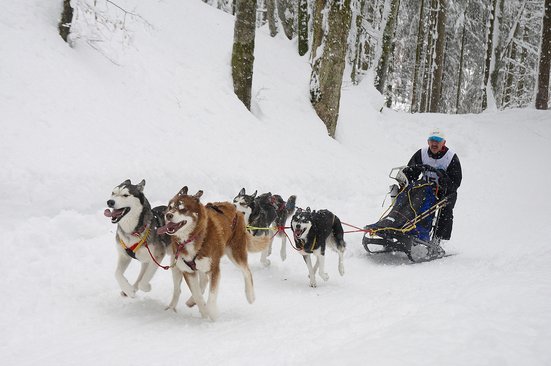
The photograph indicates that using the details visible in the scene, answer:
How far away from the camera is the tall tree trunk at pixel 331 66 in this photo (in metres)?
A: 12.2

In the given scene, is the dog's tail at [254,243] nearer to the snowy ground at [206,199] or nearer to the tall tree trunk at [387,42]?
the snowy ground at [206,199]

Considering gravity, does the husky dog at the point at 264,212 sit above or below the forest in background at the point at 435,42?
below

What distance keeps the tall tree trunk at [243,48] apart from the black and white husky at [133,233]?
21.9 feet

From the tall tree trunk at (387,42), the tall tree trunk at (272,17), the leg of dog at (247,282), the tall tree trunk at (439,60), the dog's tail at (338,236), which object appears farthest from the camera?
the tall tree trunk at (272,17)

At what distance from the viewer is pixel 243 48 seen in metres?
10.8

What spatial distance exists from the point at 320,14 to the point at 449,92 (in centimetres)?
2893

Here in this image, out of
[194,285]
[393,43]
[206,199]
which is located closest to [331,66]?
[206,199]

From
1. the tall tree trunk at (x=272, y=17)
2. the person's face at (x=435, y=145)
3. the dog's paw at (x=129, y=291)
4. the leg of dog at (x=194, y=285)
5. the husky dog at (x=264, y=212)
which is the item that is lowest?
the dog's paw at (x=129, y=291)

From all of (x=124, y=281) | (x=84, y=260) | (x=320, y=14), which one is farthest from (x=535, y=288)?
(x=320, y=14)

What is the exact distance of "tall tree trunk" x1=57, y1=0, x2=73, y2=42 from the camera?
8648 mm

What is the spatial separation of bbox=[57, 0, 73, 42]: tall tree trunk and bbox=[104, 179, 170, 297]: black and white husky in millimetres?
5306

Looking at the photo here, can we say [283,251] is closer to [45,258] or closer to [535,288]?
[45,258]

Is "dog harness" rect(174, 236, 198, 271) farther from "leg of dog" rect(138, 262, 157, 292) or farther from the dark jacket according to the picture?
the dark jacket

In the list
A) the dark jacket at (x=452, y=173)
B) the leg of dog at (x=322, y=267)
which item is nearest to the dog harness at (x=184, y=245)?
→ the leg of dog at (x=322, y=267)
